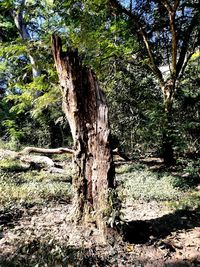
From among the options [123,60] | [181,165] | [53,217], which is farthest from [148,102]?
[53,217]

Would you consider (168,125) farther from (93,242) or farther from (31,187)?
(93,242)

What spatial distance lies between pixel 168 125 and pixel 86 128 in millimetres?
4645

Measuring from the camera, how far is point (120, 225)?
401cm

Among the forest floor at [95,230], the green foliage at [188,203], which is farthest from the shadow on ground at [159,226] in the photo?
the green foliage at [188,203]

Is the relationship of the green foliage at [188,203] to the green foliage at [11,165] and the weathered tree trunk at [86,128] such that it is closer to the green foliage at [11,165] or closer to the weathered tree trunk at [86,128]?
the weathered tree trunk at [86,128]

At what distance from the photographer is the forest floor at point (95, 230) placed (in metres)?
3.59

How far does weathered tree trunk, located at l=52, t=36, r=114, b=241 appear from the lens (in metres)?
4.17

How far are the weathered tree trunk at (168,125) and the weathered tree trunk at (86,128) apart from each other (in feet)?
14.6

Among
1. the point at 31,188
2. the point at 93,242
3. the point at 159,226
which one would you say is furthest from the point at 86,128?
the point at 31,188

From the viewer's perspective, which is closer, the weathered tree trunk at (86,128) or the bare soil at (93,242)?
the bare soil at (93,242)

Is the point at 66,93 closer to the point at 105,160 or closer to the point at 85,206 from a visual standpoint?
the point at 105,160

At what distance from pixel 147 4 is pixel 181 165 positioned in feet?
18.2

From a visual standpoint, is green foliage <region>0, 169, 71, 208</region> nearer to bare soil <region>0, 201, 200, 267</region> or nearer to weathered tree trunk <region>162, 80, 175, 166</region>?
bare soil <region>0, 201, 200, 267</region>

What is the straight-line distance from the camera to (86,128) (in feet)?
14.1
